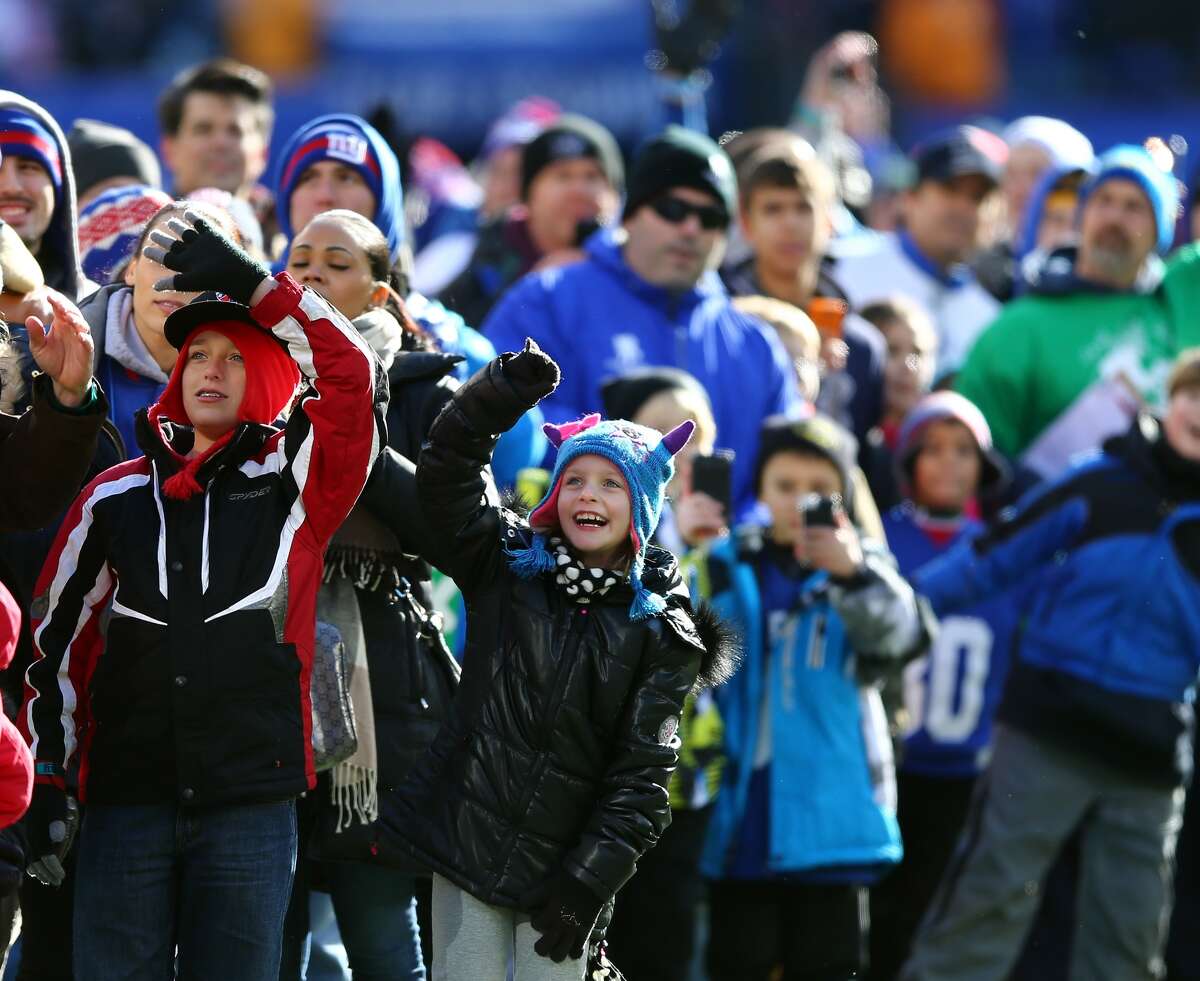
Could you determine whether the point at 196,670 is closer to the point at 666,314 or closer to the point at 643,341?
the point at 643,341

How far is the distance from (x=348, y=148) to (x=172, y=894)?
Answer: 2354 mm

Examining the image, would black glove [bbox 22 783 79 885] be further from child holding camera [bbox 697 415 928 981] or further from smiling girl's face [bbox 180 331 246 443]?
child holding camera [bbox 697 415 928 981]

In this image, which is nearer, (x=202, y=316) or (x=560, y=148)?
(x=202, y=316)

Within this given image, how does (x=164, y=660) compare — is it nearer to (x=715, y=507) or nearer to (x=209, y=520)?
(x=209, y=520)

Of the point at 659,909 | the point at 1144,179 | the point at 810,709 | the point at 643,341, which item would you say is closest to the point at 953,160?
the point at 1144,179

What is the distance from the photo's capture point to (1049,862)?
7219 mm

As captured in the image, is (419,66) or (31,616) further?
(419,66)

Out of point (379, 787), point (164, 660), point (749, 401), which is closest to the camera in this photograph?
point (164, 660)

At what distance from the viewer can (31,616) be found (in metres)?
4.54

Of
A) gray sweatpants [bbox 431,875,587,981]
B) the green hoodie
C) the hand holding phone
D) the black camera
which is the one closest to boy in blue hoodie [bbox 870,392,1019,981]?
the green hoodie

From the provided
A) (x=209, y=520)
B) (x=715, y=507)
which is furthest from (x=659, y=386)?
(x=209, y=520)

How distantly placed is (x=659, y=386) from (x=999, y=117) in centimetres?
1408

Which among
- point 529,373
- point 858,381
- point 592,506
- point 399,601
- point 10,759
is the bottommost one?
point 10,759

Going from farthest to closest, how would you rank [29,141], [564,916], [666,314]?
1. [666,314]
2. [29,141]
3. [564,916]
